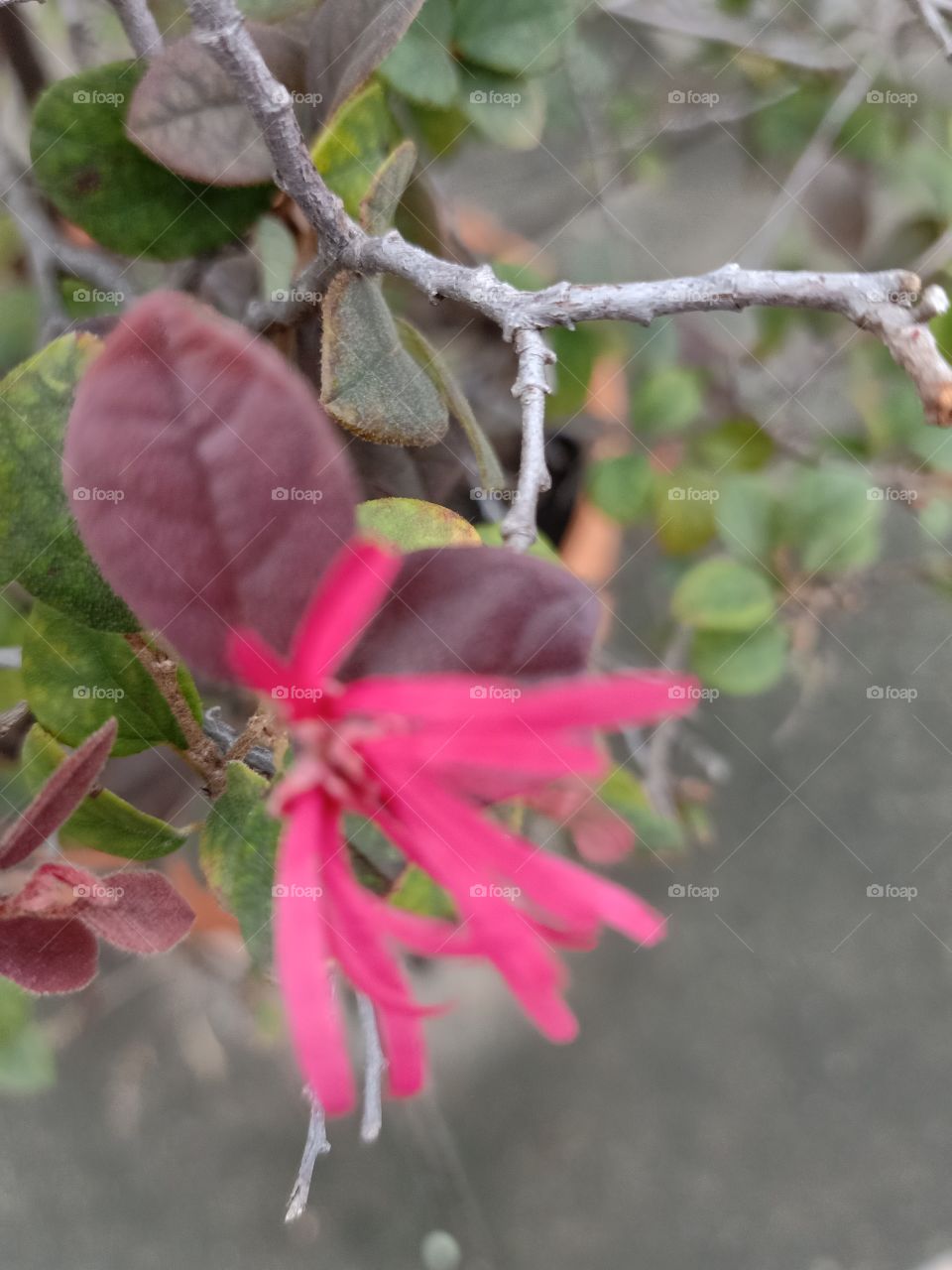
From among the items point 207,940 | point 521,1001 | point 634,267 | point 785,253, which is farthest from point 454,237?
point 207,940

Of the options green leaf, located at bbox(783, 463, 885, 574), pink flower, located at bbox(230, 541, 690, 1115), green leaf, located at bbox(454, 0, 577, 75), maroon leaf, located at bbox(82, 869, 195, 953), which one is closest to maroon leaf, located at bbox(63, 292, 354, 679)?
pink flower, located at bbox(230, 541, 690, 1115)

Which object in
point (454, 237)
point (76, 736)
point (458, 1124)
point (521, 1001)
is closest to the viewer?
point (521, 1001)

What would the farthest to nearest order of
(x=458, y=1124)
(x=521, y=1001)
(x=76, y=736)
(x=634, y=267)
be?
(x=458, y=1124)
(x=634, y=267)
(x=76, y=736)
(x=521, y=1001)

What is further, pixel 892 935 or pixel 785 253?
pixel 892 935

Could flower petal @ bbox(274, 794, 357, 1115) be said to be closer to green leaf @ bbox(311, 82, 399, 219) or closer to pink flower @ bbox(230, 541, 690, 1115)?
pink flower @ bbox(230, 541, 690, 1115)

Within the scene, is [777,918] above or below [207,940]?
below

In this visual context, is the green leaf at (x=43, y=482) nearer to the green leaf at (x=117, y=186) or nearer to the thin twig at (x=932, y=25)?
the green leaf at (x=117, y=186)

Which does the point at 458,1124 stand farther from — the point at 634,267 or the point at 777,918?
the point at 634,267
